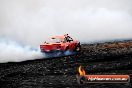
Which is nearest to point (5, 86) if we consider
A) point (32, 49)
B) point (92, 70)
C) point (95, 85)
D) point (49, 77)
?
point (49, 77)

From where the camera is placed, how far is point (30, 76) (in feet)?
92.0

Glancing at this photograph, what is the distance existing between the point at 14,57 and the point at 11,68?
18.0 feet

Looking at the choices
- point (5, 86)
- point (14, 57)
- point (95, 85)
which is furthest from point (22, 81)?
point (14, 57)

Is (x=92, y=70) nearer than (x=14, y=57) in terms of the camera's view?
Yes

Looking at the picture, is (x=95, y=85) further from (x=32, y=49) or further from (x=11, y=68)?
(x=32, y=49)

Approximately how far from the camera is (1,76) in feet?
95.1

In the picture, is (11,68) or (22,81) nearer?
(22,81)

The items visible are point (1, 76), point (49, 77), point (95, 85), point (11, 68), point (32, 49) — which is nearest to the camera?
point (95, 85)

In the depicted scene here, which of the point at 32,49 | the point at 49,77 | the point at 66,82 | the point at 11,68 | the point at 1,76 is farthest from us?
the point at 32,49

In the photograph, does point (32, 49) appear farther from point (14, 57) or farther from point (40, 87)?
point (40, 87)

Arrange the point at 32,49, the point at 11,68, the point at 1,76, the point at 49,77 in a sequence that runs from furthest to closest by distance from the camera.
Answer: the point at 32,49 < the point at 11,68 < the point at 1,76 < the point at 49,77

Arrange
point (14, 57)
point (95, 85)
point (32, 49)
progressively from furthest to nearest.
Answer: point (32, 49), point (14, 57), point (95, 85)

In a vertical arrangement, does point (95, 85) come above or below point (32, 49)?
below

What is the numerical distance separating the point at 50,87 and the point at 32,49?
1980 centimetres
